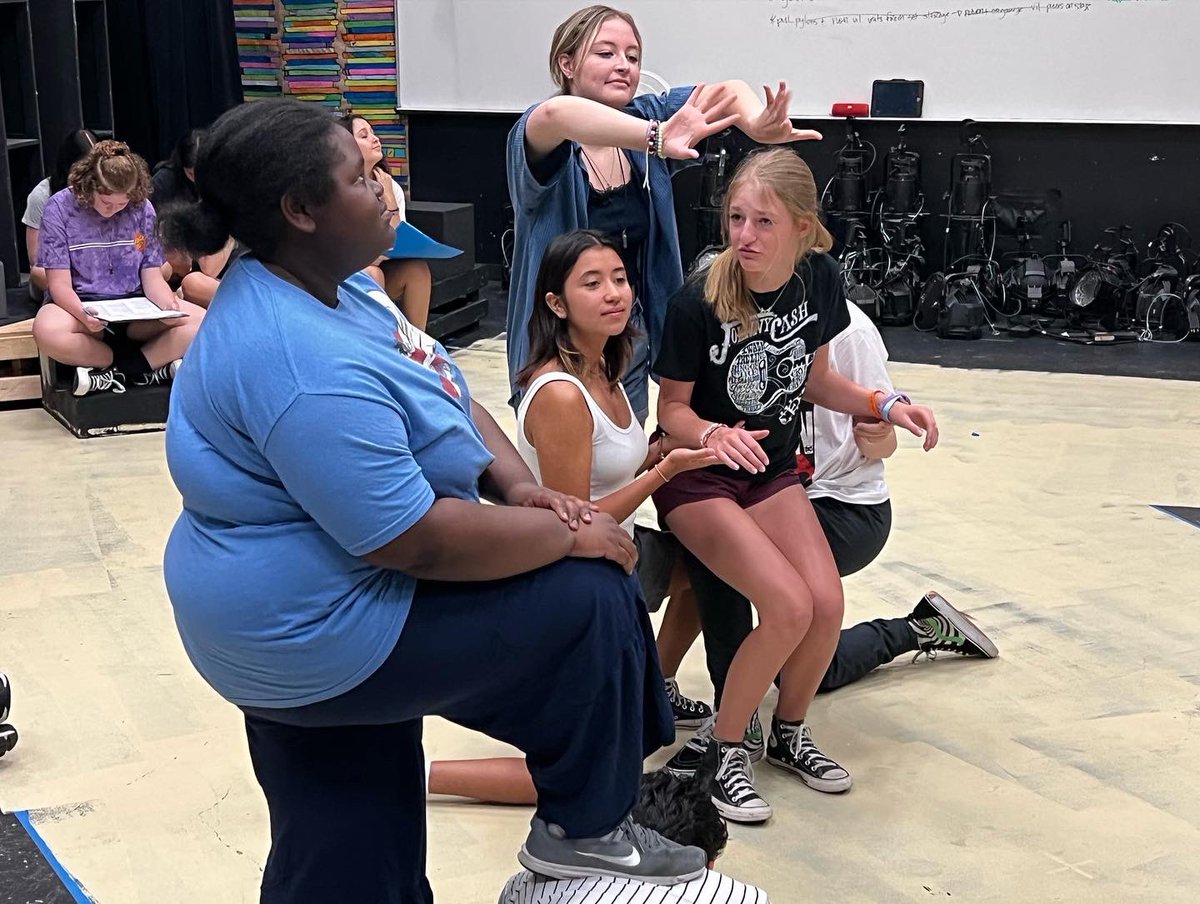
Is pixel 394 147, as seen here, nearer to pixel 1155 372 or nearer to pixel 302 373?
pixel 1155 372

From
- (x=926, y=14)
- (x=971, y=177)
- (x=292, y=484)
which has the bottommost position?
(x=292, y=484)

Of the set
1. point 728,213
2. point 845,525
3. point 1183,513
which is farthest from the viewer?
point 1183,513

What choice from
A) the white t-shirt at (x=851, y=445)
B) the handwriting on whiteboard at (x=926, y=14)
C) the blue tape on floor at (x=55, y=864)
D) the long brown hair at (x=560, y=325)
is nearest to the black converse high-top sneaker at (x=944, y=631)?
the white t-shirt at (x=851, y=445)

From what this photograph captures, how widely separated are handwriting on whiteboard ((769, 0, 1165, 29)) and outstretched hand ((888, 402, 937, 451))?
4.92m

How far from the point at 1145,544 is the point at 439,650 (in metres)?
3.03

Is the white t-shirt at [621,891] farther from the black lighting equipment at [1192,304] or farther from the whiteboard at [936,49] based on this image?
the whiteboard at [936,49]

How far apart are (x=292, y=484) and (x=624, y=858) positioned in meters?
0.63

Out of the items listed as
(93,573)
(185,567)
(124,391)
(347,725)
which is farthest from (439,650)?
(124,391)

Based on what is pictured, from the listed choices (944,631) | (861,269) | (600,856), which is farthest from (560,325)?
(861,269)

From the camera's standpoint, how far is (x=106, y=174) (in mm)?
5266

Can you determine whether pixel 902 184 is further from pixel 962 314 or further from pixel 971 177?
pixel 962 314

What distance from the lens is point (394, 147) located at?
8680 millimetres

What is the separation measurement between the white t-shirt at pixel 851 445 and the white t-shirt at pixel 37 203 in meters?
4.33

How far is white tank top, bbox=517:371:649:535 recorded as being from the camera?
256 centimetres
